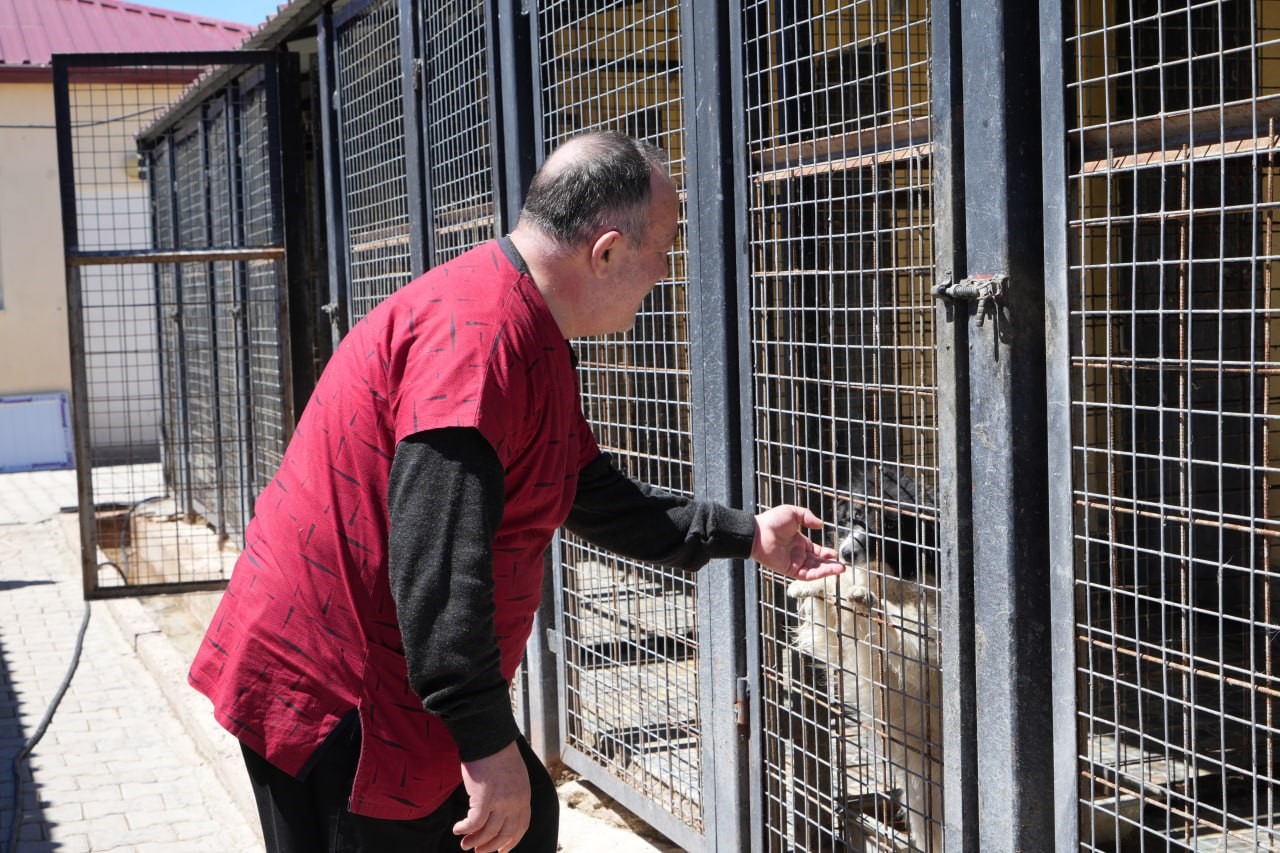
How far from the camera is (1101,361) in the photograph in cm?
252

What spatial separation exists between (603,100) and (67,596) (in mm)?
7722

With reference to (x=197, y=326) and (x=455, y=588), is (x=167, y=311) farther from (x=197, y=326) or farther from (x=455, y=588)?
(x=455, y=588)

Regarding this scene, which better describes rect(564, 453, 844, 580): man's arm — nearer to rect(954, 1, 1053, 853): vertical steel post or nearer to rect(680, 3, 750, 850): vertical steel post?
rect(954, 1, 1053, 853): vertical steel post

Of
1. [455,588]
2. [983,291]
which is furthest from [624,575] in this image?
[455,588]

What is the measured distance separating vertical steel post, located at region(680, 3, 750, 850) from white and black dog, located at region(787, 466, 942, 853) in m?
0.25

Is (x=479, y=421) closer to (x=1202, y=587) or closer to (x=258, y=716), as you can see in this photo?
(x=258, y=716)

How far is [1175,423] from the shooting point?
507 cm

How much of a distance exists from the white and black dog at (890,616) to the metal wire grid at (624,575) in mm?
662

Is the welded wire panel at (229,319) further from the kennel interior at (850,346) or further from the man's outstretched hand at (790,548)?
the man's outstretched hand at (790,548)

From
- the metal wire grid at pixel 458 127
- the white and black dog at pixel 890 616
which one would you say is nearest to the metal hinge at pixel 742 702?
the white and black dog at pixel 890 616

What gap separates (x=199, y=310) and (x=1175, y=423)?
8791 millimetres

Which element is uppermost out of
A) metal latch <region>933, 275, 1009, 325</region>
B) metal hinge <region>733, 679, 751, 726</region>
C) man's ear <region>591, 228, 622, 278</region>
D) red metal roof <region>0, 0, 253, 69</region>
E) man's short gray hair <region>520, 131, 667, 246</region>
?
red metal roof <region>0, 0, 253, 69</region>

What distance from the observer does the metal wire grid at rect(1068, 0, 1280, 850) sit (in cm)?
230

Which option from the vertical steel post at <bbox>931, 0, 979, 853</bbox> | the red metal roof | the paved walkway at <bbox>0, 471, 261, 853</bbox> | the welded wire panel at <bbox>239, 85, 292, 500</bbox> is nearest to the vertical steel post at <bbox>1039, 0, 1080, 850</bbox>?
the vertical steel post at <bbox>931, 0, 979, 853</bbox>
